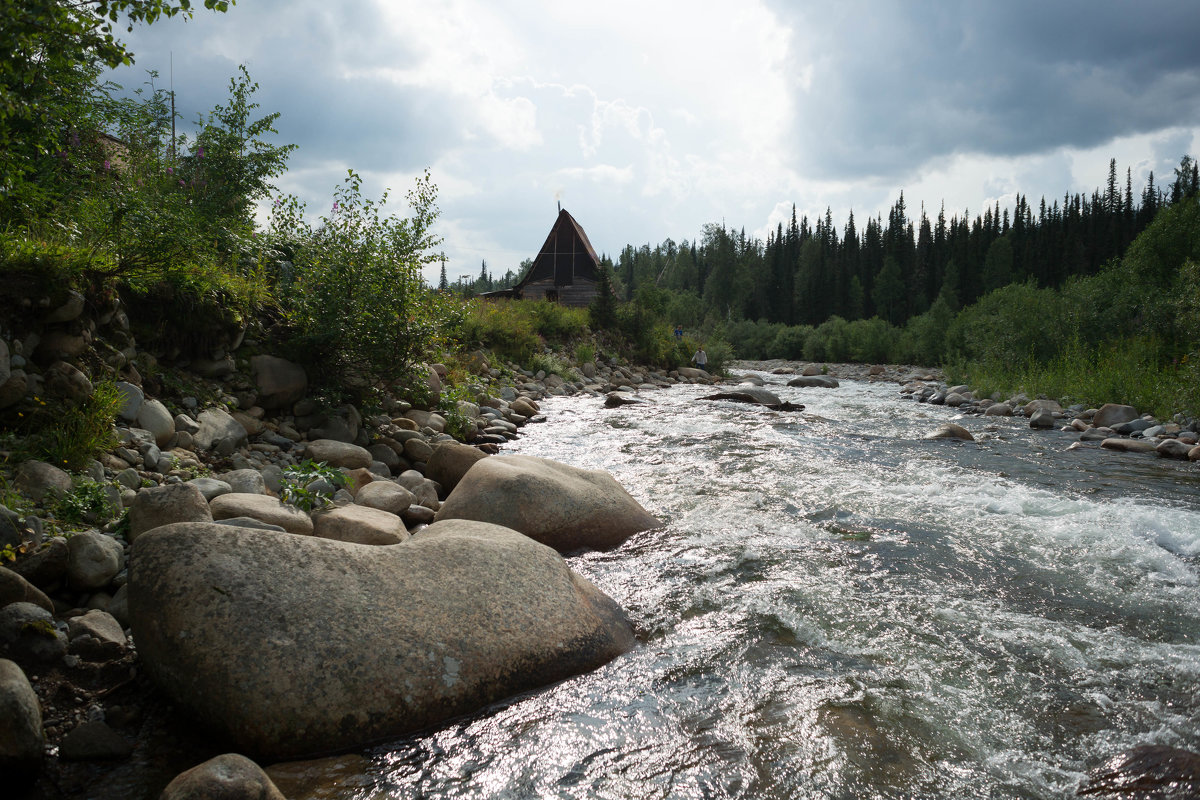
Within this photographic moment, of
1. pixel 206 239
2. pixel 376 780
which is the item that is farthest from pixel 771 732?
pixel 206 239

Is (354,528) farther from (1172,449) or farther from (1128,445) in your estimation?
(1128,445)

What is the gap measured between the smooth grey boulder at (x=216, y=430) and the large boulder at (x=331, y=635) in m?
3.05

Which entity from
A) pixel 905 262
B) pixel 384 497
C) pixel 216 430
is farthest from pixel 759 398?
pixel 905 262

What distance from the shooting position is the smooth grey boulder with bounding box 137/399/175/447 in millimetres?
5383

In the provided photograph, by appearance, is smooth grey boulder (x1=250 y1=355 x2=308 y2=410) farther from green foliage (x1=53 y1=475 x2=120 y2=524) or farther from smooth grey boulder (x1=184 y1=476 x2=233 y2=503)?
green foliage (x1=53 y1=475 x2=120 y2=524)

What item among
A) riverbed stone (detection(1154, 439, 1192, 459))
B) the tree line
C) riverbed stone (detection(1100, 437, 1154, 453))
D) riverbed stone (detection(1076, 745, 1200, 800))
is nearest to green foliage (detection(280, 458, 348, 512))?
riverbed stone (detection(1076, 745, 1200, 800))

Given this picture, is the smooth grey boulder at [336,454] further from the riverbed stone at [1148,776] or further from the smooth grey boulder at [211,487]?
the riverbed stone at [1148,776]

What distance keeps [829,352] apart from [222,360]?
5176 cm

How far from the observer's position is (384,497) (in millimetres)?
5910

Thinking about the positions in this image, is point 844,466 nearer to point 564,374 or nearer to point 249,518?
point 249,518

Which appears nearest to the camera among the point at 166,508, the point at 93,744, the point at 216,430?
the point at 93,744

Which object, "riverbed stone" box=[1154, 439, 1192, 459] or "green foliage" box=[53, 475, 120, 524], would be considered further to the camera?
"riverbed stone" box=[1154, 439, 1192, 459]

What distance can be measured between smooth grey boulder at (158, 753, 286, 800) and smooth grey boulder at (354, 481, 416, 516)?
336 centimetres

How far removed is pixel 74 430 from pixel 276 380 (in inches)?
119
